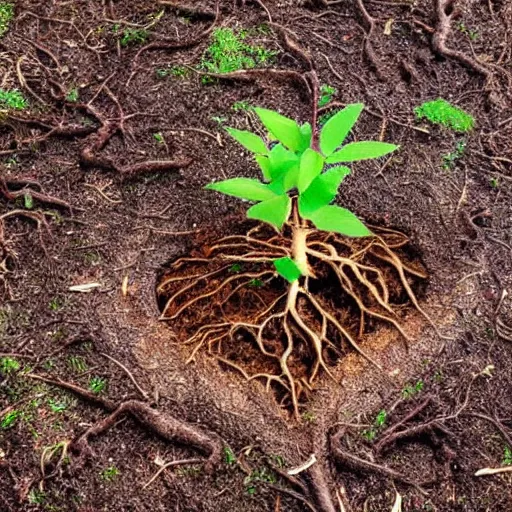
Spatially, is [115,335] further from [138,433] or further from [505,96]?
[505,96]

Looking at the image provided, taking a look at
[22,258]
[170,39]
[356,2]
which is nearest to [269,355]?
[22,258]

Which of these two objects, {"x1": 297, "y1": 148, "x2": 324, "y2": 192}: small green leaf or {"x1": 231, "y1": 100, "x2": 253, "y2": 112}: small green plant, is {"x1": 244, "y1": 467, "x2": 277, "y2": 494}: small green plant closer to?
{"x1": 297, "y1": 148, "x2": 324, "y2": 192}: small green leaf

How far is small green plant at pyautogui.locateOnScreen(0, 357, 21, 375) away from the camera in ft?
8.51

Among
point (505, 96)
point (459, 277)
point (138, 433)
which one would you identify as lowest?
point (138, 433)

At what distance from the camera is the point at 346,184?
308cm

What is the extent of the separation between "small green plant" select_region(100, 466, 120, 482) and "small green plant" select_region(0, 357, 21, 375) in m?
0.47

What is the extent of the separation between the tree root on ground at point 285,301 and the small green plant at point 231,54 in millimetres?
925

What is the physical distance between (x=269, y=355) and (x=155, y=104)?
1279 millimetres

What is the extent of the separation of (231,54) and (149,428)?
181 cm

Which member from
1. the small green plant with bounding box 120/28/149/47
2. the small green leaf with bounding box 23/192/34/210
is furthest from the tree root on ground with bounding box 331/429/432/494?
the small green plant with bounding box 120/28/149/47

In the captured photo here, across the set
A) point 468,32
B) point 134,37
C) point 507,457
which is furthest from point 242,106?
point 507,457

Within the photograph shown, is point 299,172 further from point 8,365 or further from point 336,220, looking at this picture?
point 8,365

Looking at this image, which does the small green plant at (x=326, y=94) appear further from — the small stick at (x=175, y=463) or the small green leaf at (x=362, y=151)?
the small stick at (x=175, y=463)

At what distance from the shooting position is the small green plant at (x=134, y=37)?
3619 millimetres
